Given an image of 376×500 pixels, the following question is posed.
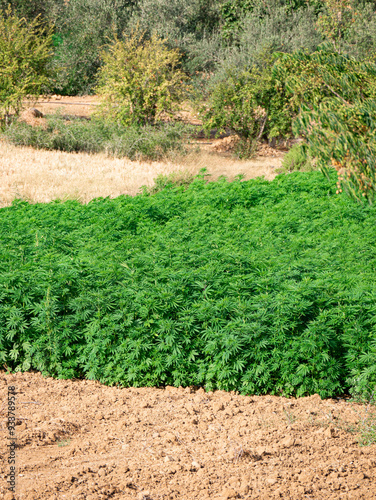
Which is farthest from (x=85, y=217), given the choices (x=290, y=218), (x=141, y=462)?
(x=141, y=462)

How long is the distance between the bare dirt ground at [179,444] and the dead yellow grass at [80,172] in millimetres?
5656

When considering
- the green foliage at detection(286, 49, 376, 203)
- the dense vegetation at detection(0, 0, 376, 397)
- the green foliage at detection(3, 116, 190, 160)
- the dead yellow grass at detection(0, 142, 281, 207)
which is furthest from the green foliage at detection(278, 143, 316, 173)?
the green foliage at detection(286, 49, 376, 203)

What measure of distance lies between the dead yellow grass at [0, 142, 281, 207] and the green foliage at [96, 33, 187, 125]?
265cm

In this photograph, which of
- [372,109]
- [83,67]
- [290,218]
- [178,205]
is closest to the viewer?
[372,109]

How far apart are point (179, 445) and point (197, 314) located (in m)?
1.14

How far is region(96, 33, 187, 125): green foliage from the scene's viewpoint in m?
15.4

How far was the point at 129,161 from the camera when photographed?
1278cm

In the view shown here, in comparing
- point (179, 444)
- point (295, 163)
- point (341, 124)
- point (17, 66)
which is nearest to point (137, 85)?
point (17, 66)

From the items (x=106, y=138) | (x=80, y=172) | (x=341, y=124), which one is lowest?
(x=106, y=138)

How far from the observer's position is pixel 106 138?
46.6 ft

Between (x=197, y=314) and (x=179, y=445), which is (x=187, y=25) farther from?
(x=179, y=445)

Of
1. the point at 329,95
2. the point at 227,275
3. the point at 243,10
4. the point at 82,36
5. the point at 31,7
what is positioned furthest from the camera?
the point at 31,7

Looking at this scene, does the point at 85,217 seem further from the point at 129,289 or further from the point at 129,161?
the point at 129,161

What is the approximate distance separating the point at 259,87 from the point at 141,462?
1423cm
